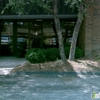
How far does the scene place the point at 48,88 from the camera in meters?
7.04

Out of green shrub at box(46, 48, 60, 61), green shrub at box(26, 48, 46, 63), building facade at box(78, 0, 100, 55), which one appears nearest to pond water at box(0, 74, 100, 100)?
green shrub at box(26, 48, 46, 63)

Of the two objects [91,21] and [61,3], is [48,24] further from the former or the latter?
[91,21]

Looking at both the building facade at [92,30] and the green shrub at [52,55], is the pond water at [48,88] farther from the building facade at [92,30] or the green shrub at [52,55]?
the building facade at [92,30]

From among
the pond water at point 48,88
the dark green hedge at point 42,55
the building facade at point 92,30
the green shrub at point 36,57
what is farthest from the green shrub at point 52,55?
the pond water at point 48,88

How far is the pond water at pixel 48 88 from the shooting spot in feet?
19.5

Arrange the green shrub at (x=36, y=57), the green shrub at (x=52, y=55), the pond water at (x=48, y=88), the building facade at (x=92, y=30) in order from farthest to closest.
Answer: the building facade at (x=92, y=30) < the green shrub at (x=52, y=55) < the green shrub at (x=36, y=57) < the pond water at (x=48, y=88)

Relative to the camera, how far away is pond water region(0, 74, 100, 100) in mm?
5938

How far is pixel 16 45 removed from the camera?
57.4ft

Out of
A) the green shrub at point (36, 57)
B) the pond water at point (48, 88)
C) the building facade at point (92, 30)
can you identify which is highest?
the building facade at point (92, 30)

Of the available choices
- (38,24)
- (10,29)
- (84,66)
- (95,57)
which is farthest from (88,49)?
(10,29)

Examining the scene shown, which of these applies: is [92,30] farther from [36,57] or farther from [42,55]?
[36,57]

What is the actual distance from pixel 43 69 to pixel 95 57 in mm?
3936

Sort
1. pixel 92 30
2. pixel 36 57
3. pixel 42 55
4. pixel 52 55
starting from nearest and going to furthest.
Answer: pixel 36 57
pixel 42 55
pixel 52 55
pixel 92 30

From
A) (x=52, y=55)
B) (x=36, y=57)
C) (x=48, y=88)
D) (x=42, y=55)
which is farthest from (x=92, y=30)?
(x=48, y=88)
